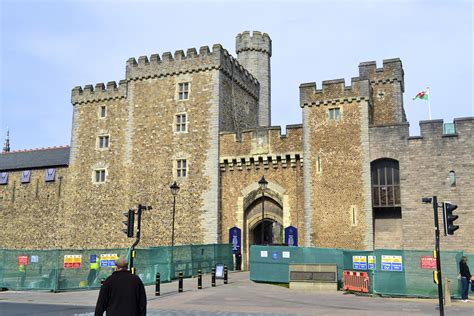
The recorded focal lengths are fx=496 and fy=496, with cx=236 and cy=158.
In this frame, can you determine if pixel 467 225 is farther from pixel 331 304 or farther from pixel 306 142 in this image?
pixel 331 304

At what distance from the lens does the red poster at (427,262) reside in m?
18.4

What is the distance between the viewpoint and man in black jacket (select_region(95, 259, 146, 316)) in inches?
303

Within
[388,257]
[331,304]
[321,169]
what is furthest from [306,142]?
[331,304]

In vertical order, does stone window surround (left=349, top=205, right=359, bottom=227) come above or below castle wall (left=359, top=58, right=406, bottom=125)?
below

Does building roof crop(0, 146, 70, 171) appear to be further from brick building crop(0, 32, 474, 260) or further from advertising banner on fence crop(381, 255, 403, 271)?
advertising banner on fence crop(381, 255, 403, 271)

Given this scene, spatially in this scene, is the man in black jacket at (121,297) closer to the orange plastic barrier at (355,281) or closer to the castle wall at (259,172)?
the orange plastic barrier at (355,281)

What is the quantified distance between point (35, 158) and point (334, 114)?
2588 cm

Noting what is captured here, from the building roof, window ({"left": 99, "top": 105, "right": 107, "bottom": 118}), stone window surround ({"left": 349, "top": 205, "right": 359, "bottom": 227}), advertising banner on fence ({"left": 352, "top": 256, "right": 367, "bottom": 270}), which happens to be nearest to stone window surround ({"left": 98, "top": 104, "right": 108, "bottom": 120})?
window ({"left": 99, "top": 105, "right": 107, "bottom": 118})

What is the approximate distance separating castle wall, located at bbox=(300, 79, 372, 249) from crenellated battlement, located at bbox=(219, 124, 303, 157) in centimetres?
103

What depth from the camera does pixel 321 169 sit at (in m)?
29.1

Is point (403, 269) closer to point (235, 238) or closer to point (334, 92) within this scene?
point (334, 92)

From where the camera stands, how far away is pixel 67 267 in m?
22.4

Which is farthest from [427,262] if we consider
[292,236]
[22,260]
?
[22,260]

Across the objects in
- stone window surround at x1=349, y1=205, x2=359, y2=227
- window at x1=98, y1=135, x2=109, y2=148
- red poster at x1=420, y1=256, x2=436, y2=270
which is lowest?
red poster at x1=420, y1=256, x2=436, y2=270
